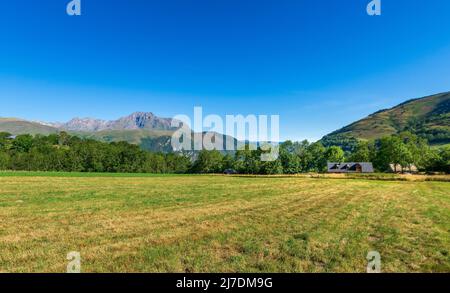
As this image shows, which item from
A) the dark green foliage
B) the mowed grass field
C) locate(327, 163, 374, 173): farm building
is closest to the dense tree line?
the dark green foliage

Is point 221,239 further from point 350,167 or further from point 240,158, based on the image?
point 350,167

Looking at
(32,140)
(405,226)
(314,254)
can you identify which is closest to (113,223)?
(314,254)

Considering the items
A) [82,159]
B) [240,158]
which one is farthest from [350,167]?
[82,159]

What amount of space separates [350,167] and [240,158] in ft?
186

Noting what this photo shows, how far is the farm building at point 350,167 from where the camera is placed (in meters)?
120

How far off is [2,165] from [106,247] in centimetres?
14345

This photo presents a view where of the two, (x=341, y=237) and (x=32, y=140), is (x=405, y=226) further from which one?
(x=32, y=140)

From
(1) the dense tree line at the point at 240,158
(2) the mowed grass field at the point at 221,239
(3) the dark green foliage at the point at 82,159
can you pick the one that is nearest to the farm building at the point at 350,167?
(1) the dense tree line at the point at 240,158

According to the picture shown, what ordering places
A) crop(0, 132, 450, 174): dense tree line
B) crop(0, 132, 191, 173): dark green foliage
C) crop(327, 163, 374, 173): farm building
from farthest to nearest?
crop(327, 163, 374, 173): farm building → crop(0, 132, 191, 173): dark green foliage → crop(0, 132, 450, 174): dense tree line

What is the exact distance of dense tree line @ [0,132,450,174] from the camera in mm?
101125

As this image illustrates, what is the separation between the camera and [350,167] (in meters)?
125

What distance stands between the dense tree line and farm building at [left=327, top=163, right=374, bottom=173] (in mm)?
2948

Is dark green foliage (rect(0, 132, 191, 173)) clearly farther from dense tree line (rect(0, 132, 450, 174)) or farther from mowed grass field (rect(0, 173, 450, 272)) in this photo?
mowed grass field (rect(0, 173, 450, 272))

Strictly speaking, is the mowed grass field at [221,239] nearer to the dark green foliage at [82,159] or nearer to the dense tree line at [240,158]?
the dense tree line at [240,158]
